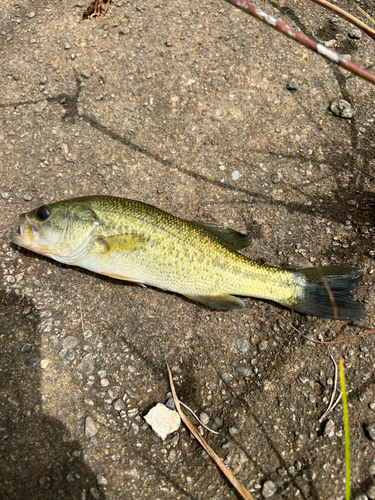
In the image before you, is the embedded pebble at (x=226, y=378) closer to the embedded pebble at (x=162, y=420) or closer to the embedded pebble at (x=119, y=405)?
the embedded pebble at (x=162, y=420)

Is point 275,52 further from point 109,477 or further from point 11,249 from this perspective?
point 109,477

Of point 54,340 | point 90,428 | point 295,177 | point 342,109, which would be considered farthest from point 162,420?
point 342,109

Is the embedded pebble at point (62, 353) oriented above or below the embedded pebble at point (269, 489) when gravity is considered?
below

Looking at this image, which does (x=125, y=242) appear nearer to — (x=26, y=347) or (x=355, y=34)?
(x=26, y=347)

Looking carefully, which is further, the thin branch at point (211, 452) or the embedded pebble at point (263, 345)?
the embedded pebble at point (263, 345)

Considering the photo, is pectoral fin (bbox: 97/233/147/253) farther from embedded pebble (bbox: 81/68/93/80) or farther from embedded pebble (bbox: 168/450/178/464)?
embedded pebble (bbox: 81/68/93/80)

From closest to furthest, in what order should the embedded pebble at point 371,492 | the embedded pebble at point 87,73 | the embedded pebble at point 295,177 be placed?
the embedded pebble at point 371,492, the embedded pebble at point 295,177, the embedded pebble at point 87,73

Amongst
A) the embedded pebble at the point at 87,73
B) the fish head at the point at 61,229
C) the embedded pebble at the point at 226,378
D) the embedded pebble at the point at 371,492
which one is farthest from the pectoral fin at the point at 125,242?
the embedded pebble at the point at 371,492

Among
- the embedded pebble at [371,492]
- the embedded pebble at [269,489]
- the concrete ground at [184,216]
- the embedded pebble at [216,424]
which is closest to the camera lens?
the embedded pebble at [371,492]
